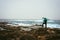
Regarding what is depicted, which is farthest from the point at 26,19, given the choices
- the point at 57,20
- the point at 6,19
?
→ the point at 57,20

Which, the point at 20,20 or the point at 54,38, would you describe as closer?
the point at 54,38

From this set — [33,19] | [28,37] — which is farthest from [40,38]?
[33,19]

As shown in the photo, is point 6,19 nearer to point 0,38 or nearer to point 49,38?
point 0,38

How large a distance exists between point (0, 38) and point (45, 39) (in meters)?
0.73

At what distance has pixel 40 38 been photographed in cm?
181

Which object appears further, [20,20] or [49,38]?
[20,20]

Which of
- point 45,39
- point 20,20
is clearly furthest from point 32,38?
point 20,20

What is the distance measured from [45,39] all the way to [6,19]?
2169mm

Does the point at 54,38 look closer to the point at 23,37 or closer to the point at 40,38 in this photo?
the point at 40,38

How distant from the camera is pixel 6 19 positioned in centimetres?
365

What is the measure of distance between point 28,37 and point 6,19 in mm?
2003

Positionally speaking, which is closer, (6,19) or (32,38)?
(32,38)

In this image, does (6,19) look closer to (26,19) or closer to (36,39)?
(26,19)

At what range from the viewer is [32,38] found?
5.88 ft
